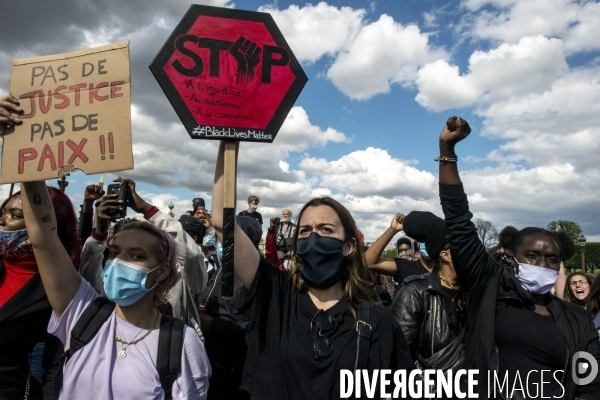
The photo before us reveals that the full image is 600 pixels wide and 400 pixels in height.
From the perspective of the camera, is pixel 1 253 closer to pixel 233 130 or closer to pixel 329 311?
pixel 233 130

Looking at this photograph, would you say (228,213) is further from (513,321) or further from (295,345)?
(513,321)

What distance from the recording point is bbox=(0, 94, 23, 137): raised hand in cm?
219

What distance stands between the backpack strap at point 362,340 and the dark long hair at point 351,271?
0.14 feet

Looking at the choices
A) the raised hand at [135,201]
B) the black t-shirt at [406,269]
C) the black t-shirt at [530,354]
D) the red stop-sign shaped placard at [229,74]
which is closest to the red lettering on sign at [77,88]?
the red stop-sign shaped placard at [229,74]

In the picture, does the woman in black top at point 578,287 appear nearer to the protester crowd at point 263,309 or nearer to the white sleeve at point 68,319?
the protester crowd at point 263,309

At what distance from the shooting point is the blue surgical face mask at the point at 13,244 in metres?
2.57

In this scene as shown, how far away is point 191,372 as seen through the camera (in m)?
2.13

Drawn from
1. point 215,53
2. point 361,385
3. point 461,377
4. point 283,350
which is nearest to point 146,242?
point 283,350

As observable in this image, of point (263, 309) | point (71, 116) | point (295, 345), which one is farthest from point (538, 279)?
point (71, 116)

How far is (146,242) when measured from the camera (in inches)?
93.5

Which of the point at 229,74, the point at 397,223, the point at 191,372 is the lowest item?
the point at 191,372

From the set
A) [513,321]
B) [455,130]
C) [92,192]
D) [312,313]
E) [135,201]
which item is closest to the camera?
[312,313]

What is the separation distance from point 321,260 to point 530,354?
1.39 m

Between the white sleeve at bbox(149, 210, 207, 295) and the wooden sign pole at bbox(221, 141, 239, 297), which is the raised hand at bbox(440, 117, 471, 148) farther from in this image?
the white sleeve at bbox(149, 210, 207, 295)
